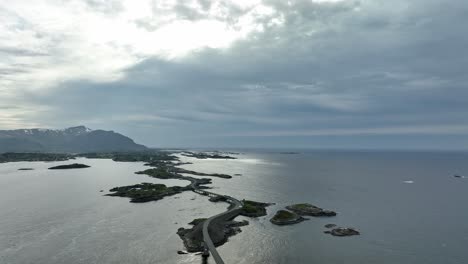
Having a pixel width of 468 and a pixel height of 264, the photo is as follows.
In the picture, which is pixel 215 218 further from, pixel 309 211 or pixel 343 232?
pixel 309 211

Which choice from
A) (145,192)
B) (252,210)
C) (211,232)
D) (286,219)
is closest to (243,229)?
(211,232)

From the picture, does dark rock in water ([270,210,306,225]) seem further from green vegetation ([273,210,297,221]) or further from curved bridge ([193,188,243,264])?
curved bridge ([193,188,243,264])

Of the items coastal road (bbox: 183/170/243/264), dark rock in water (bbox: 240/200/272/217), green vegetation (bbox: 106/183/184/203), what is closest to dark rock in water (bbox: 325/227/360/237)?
dark rock in water (bbox: 240/200/272/217)

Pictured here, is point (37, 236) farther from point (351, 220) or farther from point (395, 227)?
point (395, 227)

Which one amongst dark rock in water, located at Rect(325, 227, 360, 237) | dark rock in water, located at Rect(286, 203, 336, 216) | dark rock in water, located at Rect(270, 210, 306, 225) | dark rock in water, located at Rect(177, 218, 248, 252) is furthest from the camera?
dark rock in water, located at Rect(286, 203, 336, 216)

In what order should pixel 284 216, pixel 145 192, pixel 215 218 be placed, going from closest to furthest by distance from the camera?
1. pixel 215 218
2. pixel 284 216
3. pixel 145 192

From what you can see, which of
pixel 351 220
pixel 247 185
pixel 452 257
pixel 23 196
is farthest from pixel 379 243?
pixel 23 196
